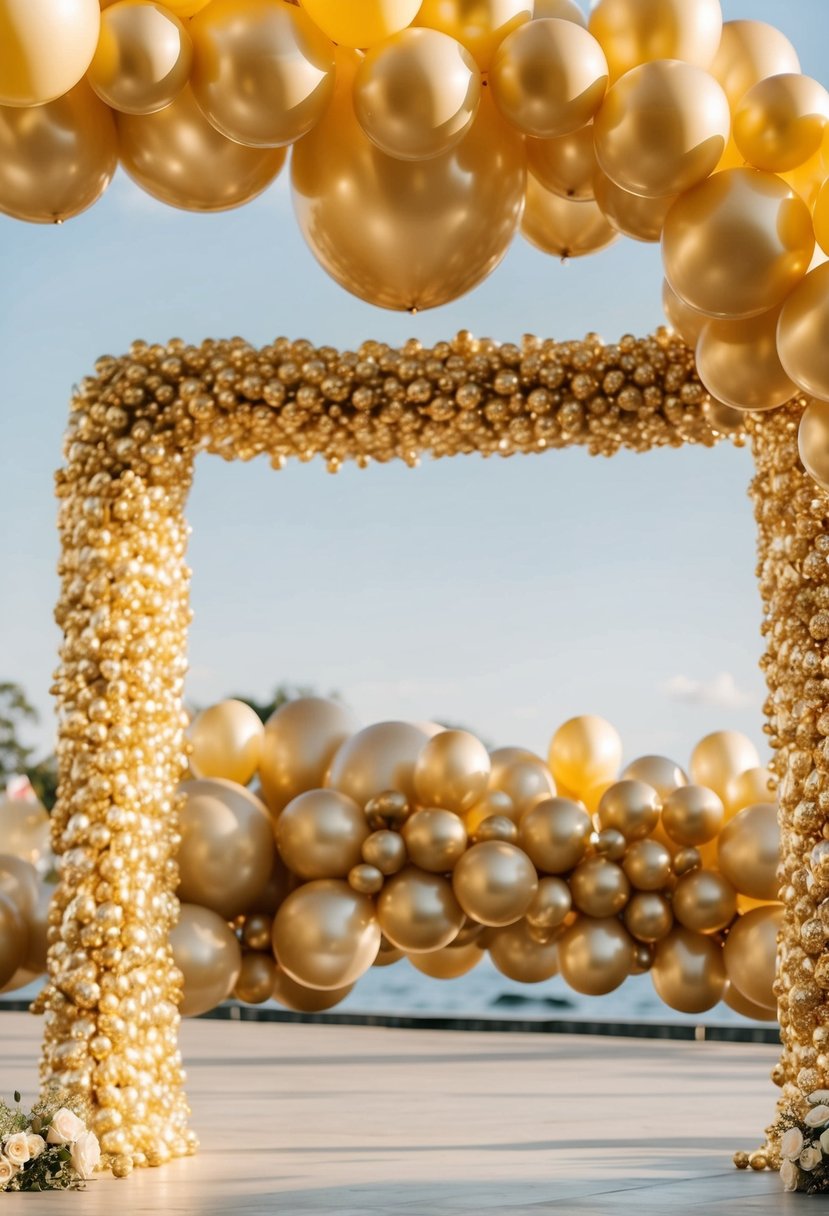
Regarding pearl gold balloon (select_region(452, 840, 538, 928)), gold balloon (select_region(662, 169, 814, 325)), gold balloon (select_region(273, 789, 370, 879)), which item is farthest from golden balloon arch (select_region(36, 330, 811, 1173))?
gold balloon (select_region(662, 169, 814, 325))

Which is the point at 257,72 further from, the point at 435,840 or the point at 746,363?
the point at 435,840

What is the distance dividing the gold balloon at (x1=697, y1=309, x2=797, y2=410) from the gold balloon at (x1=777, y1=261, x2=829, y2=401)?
164mm

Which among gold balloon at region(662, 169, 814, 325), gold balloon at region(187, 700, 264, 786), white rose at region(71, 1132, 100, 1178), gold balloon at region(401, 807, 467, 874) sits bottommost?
→ white rose at region(71, 1132, 100, 1178)

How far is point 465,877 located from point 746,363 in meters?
1.77

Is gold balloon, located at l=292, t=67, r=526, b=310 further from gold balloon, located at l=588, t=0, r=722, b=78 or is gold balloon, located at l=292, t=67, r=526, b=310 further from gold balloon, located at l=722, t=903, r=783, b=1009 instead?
gold balloon, located at l=722, t=903, r=783, b=1009

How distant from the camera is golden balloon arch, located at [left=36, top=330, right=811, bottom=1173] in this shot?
12.0ft

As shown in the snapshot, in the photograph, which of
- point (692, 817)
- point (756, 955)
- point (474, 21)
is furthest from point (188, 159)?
point (756, 955)

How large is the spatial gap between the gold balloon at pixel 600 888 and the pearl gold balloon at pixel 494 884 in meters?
0.15

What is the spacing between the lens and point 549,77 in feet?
7.78

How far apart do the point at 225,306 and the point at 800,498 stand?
62.5 ft

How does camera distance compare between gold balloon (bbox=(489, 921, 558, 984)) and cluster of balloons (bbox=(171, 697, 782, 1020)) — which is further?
gold balloon (bbox=(489, 921, 558, 984))

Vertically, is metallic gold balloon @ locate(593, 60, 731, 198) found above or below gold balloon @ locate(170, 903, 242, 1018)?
above

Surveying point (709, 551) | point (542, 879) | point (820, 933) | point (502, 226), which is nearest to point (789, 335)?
point (502, 226)

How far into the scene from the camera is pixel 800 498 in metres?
3.50
